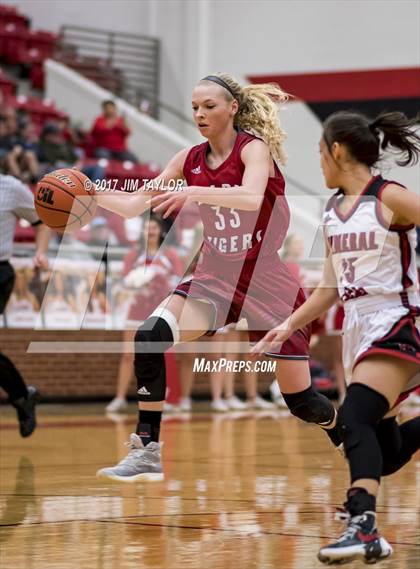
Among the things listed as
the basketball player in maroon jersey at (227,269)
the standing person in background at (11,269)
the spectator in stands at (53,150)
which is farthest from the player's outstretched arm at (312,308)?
the spectator in stands at (53,150)

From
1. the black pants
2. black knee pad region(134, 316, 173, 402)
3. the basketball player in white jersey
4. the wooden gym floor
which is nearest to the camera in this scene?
the basketball player in white jersey

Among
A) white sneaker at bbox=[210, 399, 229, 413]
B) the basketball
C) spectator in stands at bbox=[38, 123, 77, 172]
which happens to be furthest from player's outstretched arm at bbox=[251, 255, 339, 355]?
spectator in stands at bbox=[38, 123, 77, 172]

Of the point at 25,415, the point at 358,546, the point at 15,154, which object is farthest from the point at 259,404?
the point at 358,546

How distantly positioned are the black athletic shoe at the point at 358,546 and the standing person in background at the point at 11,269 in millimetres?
4319

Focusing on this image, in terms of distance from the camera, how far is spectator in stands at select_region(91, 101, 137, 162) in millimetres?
16375

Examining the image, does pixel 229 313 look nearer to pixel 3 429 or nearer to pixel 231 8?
pixel 3 429

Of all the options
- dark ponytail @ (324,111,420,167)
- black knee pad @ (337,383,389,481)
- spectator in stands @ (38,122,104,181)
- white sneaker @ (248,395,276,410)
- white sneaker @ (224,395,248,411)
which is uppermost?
dark ponytail @ (324,111,420,167)

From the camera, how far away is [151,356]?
213 inches

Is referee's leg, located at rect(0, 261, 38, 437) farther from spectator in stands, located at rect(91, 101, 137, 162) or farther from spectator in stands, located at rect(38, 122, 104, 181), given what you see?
spectator in stands, located at rect(91, 101, 137, 162)

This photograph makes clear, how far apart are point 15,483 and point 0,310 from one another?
6.83 ft

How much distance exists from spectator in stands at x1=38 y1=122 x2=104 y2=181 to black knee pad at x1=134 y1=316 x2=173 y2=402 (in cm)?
917

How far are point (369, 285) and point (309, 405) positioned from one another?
1.49m

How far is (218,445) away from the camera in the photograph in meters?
8.22

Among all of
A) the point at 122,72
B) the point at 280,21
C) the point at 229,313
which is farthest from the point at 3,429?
the point at 122,72
